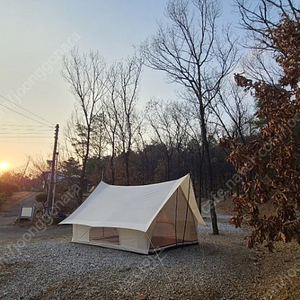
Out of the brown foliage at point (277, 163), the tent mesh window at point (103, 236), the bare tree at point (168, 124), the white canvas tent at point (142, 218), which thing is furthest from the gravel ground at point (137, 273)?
the bare tree at point (168, 124)

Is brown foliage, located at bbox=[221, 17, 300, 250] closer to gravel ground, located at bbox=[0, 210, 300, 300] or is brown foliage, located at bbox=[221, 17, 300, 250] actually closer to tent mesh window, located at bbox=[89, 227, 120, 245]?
gravel ground, located at bbox=[0, 210, 300, 300]

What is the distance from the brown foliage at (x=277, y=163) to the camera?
3.19 m

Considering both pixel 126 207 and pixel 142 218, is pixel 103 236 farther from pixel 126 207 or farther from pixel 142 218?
pixel 142 218

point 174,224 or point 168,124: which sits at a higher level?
point 168,124

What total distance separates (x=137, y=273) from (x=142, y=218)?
161 cm

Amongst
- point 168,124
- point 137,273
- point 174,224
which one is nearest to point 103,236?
point 174,224

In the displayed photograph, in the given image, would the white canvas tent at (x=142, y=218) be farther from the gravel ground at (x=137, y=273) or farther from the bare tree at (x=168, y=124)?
the bare tree at (x=168, y=124)

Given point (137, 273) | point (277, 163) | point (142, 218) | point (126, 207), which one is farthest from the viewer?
point (126, 207)

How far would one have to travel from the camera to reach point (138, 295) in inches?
140

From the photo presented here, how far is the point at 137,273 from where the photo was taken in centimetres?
453

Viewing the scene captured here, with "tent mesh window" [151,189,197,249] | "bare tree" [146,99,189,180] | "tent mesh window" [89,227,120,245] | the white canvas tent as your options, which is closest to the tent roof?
the white canvas tent

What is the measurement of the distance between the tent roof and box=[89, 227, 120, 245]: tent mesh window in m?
0.69

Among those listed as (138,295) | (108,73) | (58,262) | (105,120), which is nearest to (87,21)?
(58,262)

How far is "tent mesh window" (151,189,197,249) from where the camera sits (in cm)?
669
